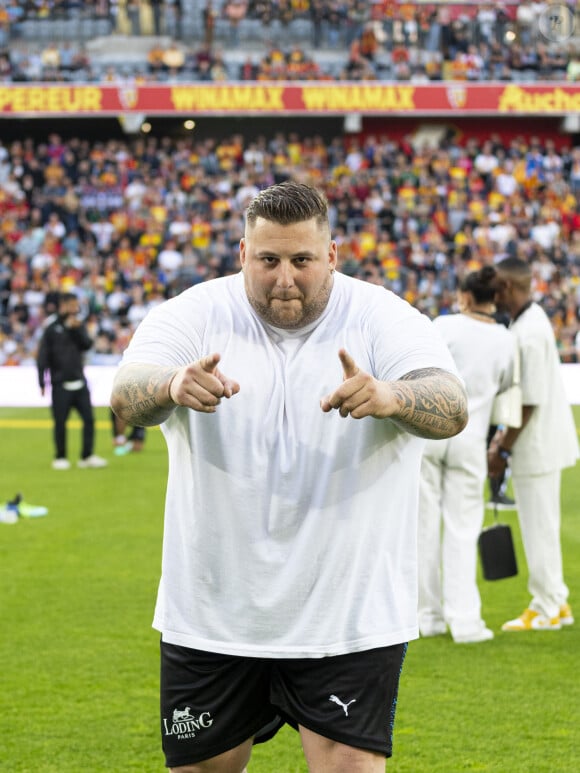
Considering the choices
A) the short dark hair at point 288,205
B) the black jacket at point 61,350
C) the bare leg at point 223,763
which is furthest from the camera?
the black jacket at point 61,350

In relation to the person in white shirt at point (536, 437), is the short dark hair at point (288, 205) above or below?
above

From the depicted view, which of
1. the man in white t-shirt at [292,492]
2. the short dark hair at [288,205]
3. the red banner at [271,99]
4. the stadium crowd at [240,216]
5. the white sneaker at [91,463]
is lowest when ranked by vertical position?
the stadium crowd at [240,216]

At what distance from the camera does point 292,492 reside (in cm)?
323

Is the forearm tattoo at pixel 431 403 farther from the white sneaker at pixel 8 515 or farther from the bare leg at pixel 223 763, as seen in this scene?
the white sneaker at pixel 8 515

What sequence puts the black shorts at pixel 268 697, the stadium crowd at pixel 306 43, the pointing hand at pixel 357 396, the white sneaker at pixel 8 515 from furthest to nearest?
1. the stadium crowd at pixel 306 43
2. the white sneaker at pixel 8 515
3. the black shorts at pixel 268 697
4. the pointing hand at pixel 357 396

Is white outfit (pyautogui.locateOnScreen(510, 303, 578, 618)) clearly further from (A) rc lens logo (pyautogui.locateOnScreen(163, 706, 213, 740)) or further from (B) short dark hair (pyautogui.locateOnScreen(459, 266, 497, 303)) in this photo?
(A) rc lens logo (pyautogui.locateOnScreen(163, 706, 213, 740))

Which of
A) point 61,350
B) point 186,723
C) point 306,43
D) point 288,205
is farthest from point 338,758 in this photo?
point 306,43

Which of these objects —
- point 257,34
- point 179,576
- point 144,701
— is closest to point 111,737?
point 144,701

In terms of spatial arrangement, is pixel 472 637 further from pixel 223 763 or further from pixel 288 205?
pixel 288 205

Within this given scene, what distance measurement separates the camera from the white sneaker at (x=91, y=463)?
1498 centimetres

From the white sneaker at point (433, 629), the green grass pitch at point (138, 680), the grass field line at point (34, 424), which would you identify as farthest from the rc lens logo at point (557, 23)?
the white sneaker at point (433, 629)

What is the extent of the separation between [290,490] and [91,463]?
1205 cm

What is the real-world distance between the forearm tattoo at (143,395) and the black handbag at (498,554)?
173 inches

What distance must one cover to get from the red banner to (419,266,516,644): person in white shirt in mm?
29150
